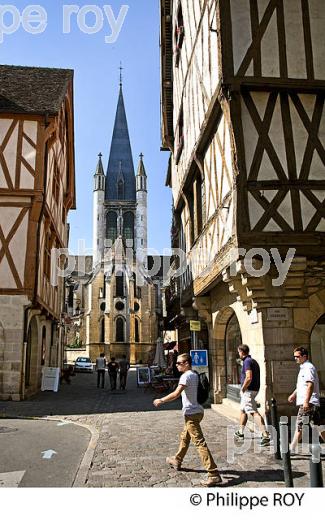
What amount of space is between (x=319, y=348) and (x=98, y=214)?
56535 mm

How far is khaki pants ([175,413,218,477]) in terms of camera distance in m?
4.55

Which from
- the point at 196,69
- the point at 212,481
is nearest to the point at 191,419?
the point at 212,481

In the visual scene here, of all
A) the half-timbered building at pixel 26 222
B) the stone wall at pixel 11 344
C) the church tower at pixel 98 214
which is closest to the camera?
the stone wall at pixel 11 344

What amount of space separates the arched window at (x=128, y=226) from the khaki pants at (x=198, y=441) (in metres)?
57.6

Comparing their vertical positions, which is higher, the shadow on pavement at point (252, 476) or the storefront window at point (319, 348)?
the storefront window at point (319, 348)

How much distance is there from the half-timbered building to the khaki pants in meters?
8.34

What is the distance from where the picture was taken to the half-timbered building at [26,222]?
40.5ft

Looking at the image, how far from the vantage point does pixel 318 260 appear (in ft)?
23.7

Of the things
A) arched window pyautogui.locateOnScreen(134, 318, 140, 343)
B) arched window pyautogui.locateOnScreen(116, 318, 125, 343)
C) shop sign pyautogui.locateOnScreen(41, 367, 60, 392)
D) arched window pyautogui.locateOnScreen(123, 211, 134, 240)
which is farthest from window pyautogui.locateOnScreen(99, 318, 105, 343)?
shop sign pyautogui.locateOnScreen(41, 367, 60, 392)

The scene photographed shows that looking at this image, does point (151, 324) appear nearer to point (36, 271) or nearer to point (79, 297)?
point (79, 297)

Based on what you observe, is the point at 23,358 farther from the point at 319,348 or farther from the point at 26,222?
the point at 319,348

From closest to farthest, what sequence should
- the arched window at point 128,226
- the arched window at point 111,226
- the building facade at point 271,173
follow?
1. the building facade at point 271,173
2. the arched window at point 111,226
3. the arched window at point 128,226

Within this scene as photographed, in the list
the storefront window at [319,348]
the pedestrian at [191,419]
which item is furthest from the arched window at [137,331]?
the pedestrian at [191,419]

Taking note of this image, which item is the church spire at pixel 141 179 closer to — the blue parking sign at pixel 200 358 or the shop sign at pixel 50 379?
the shop sign at pixel 50 379
